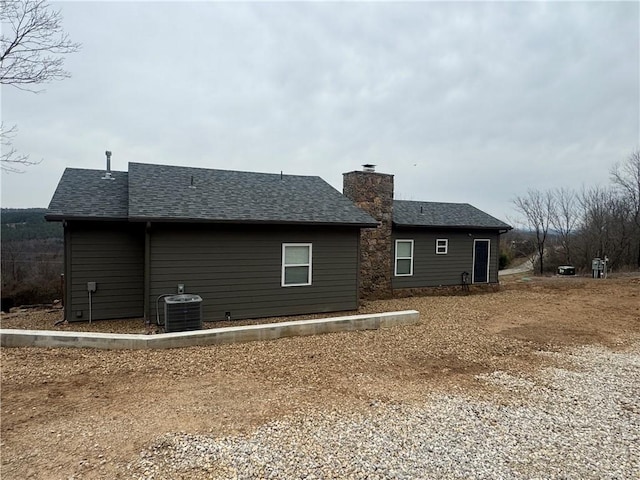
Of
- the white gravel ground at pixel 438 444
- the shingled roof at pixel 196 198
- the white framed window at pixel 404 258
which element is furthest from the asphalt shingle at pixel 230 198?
the white gravel ground at pixel 438 444

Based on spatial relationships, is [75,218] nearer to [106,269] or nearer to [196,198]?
[106,269]

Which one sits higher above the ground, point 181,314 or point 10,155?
point 10,155

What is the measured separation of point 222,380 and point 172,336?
1664 millimetres

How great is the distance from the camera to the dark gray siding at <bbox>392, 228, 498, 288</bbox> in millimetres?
12078

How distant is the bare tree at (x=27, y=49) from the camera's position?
7.63 m

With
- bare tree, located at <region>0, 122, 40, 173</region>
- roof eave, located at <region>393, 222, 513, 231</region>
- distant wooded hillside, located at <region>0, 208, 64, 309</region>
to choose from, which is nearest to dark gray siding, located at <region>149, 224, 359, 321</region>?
roof eave, located at <region>393, 222, 513, 231</region>

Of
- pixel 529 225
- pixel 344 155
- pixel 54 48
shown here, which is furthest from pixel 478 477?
pixel 529 225

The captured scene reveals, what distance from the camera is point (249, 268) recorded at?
824cm

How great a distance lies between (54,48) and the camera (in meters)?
8.00

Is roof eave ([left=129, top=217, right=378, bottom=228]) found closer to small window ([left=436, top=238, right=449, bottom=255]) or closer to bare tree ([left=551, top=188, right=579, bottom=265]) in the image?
small window ([left=436, top=238, right=449, bottom=255])

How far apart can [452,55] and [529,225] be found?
49.8ft

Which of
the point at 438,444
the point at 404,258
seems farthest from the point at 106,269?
the point at 404,258

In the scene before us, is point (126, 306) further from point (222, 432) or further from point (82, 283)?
point (222, 432)

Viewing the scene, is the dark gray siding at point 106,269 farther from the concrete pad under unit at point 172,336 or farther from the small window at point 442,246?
the small window at point 442,246
